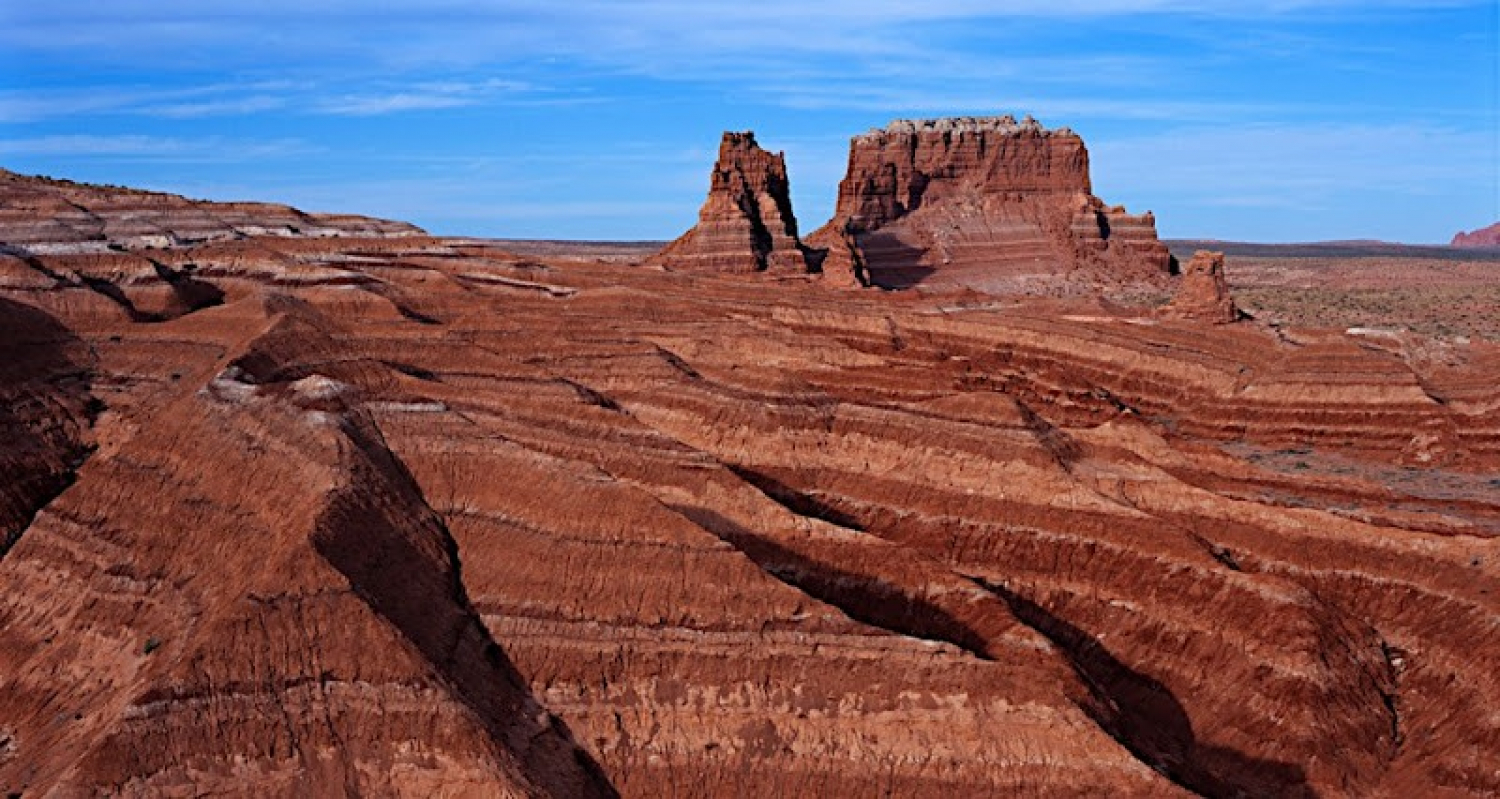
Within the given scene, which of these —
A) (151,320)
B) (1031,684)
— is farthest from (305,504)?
→ (151,320)

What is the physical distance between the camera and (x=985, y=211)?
17138 cm

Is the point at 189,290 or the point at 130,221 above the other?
the point at 130,221

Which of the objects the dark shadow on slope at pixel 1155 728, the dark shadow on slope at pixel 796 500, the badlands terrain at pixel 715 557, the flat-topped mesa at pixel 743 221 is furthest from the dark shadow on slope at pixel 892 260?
the dark shadow on slope at pixel 1155 728

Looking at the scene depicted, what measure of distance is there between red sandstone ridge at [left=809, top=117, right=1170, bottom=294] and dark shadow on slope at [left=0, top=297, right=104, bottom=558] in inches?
4192

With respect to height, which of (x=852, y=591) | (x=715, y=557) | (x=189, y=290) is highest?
(x=189, y=290)

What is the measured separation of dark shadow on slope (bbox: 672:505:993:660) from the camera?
3756cm

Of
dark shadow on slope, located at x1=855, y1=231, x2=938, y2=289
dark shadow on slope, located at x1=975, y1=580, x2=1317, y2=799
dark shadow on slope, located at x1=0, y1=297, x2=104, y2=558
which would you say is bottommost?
dark shadow on slope, located at x1=975, y1=580, x2=1317, y2=799

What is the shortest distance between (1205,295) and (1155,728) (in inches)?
2678

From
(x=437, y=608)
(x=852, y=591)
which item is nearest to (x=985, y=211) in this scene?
(x=852, y=591)

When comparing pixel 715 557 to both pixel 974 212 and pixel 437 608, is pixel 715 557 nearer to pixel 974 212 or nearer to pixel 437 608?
pixel 437 608

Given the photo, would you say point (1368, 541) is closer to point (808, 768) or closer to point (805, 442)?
point (805, 442)

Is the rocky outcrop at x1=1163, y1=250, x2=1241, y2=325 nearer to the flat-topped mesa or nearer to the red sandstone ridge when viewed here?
the flat-topped mesa

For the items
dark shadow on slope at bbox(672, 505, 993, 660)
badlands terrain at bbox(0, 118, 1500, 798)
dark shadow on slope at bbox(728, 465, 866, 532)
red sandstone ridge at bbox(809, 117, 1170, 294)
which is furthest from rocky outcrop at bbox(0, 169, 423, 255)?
red sandstone ridge at bbox(809, 117, 1170, 294)

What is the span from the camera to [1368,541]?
1788 inches
